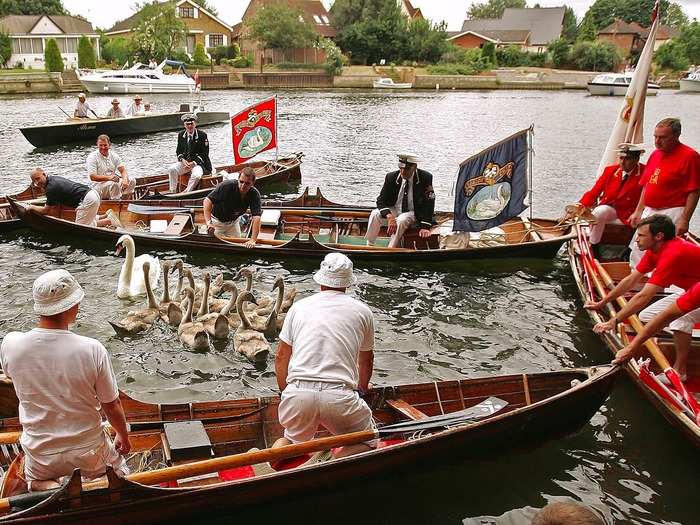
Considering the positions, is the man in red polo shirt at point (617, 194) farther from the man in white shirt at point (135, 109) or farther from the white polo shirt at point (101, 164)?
the man in white shirt at point (135, 109)

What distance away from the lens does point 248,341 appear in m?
9.64

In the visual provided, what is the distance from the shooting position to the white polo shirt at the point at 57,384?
15.1 ft

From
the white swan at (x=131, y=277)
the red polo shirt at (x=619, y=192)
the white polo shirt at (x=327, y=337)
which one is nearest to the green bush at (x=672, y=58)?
the red polo shirt at (x=619, y=192)

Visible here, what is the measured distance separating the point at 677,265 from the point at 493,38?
105 metres

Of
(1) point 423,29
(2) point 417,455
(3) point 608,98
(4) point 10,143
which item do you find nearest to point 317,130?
(4) point 10,143

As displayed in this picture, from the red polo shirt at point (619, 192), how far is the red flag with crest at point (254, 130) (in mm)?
9873

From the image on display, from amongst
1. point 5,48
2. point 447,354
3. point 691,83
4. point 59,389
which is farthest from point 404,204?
point 5,48

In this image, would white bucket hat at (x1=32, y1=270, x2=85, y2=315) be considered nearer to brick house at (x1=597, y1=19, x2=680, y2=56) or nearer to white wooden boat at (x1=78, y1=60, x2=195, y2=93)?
white wooden boat at (x1=78, y1=60, x2=195, y2=93)

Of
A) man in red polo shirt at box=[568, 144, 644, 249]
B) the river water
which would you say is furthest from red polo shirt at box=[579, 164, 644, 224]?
the river water

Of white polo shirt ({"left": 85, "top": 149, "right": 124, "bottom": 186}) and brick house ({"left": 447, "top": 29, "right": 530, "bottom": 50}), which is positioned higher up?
brick house ({"left": 447, "top": 29, "right": 530, "bottom": 50})

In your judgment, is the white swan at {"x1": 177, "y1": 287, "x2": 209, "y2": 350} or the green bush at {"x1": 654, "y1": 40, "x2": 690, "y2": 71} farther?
the green bush at {"x1": 654, "y1": 40, "x2": 690, "y2": 71}

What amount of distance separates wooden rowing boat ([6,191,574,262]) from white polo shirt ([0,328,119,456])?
27.4 ft

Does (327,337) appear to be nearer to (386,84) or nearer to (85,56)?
(386,84)

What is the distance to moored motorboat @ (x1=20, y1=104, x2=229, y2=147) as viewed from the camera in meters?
28.2
